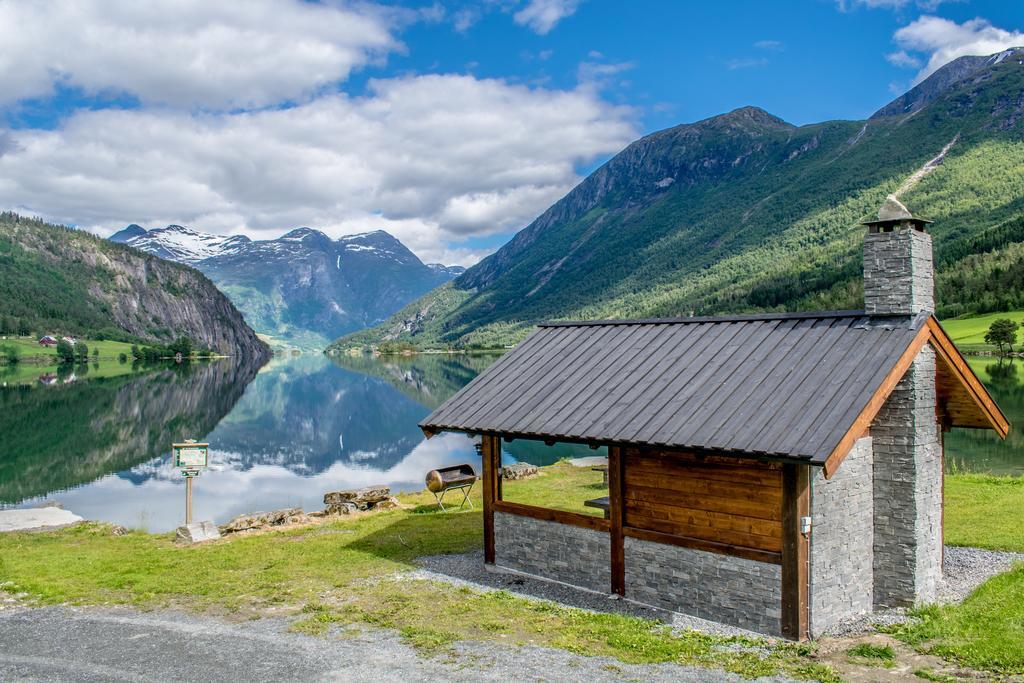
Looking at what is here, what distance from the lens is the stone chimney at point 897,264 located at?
1369 centimetres

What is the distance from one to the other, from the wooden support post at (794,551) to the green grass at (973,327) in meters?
108

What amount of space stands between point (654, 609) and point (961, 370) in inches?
296

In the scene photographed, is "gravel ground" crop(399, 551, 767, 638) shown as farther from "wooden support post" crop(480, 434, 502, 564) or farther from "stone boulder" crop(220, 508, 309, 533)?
"stone boulder" crop(220, 508, 309, 533)

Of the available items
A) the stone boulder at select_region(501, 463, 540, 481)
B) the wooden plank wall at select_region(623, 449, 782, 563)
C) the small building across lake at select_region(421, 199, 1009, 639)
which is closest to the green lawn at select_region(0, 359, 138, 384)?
the stone boulder at select_region(501, 463, 540, 481)

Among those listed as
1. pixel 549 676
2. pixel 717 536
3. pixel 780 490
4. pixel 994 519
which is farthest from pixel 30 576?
pixel 994 519

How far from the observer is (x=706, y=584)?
13117 mm

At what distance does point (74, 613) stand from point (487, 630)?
814 centimetres

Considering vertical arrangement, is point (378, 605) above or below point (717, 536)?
below

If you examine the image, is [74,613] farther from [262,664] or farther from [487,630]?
[487,630]

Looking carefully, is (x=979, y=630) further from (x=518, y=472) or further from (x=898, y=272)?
(x=518, y=472)

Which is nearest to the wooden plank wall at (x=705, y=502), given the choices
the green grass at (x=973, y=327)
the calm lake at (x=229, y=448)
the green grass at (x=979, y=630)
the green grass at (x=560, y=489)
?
the green grass at (x=979, y=630)

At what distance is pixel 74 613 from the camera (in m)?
14.3

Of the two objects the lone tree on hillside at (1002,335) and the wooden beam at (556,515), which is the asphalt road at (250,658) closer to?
the wooden beam at (556,515)

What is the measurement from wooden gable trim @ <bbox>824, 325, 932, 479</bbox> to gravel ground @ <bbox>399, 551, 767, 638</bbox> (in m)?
3.40
